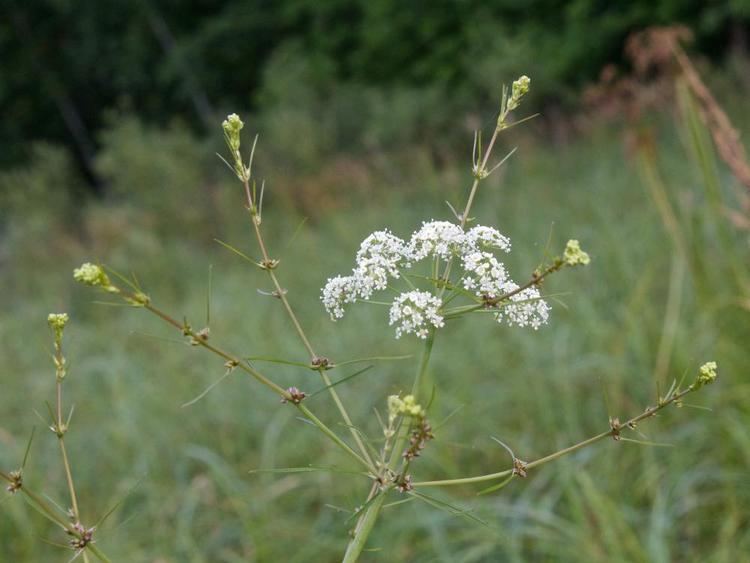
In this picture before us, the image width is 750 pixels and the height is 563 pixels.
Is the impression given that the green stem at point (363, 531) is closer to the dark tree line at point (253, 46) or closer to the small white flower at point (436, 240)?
the small white flower at point (436, 240)

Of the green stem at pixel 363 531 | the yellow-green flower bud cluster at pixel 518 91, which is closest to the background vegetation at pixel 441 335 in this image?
the green stem at pixel 363 531

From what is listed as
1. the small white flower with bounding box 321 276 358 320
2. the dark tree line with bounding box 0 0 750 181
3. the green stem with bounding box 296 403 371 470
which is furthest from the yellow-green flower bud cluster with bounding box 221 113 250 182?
the dark tree line with bounding box 0 0 750 181

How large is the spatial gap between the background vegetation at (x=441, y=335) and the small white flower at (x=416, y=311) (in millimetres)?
233

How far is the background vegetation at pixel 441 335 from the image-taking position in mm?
3387

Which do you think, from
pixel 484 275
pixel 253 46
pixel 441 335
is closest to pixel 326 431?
pixel 484 275

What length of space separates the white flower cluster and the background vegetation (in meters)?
0.14

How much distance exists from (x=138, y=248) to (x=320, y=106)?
8353mm

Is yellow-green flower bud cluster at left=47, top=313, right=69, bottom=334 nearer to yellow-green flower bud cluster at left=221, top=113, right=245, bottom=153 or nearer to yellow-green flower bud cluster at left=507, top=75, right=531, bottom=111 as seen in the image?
yellow-green flower bud cluster at left=221, top=113, right=245, bottom=153

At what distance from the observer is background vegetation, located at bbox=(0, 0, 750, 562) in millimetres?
3387

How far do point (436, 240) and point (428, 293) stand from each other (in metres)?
0.09

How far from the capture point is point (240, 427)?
15.2ft

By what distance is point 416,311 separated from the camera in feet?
3.06

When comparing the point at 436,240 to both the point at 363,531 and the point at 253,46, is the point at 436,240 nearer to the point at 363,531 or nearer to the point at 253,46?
the point at 363,531

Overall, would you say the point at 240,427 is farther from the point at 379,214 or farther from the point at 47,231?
the point at 47,231
